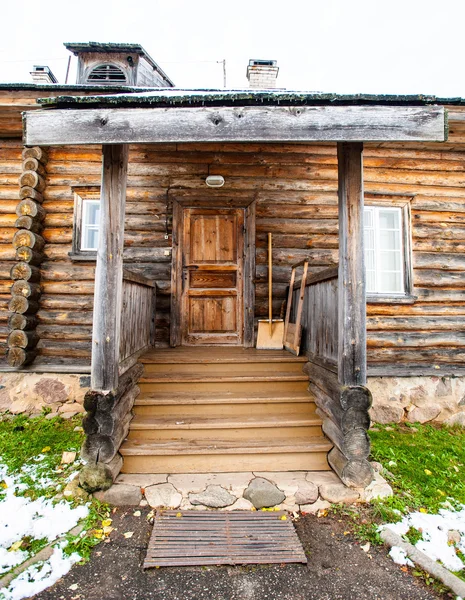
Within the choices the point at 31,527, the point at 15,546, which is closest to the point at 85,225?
the point at 31,527

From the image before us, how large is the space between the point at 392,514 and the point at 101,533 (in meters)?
2.41

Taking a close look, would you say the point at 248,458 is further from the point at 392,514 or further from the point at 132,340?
the point at 132,340

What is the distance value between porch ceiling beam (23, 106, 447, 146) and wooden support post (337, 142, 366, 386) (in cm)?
49

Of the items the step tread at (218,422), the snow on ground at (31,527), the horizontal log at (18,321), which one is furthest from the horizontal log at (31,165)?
the snow on ground at (31,527)

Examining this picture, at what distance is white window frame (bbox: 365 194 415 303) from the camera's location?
6070 millimetres

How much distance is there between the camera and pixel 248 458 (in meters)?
3.79

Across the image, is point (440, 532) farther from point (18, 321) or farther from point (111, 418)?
point (18, 321)

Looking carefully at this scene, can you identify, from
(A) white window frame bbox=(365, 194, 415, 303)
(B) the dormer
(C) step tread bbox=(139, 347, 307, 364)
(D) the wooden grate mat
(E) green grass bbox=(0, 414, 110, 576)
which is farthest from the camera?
(B) the dormer

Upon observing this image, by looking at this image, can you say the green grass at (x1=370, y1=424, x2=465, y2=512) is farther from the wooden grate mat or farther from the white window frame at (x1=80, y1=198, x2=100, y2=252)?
the white window frame at (x1=80, y1=198, x2=100, y2=252)

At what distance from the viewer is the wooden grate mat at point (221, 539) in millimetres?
2666

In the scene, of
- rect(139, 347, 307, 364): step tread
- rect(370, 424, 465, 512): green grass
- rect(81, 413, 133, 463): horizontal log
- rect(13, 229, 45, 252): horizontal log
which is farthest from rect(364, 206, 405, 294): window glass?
rect(13, 229, 45, 252): horizontal log

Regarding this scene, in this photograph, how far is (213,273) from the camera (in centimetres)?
612

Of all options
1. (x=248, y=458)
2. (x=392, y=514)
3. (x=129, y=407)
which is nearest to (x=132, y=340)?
(x=129, y=407)

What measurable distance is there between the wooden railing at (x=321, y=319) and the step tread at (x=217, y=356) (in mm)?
285
